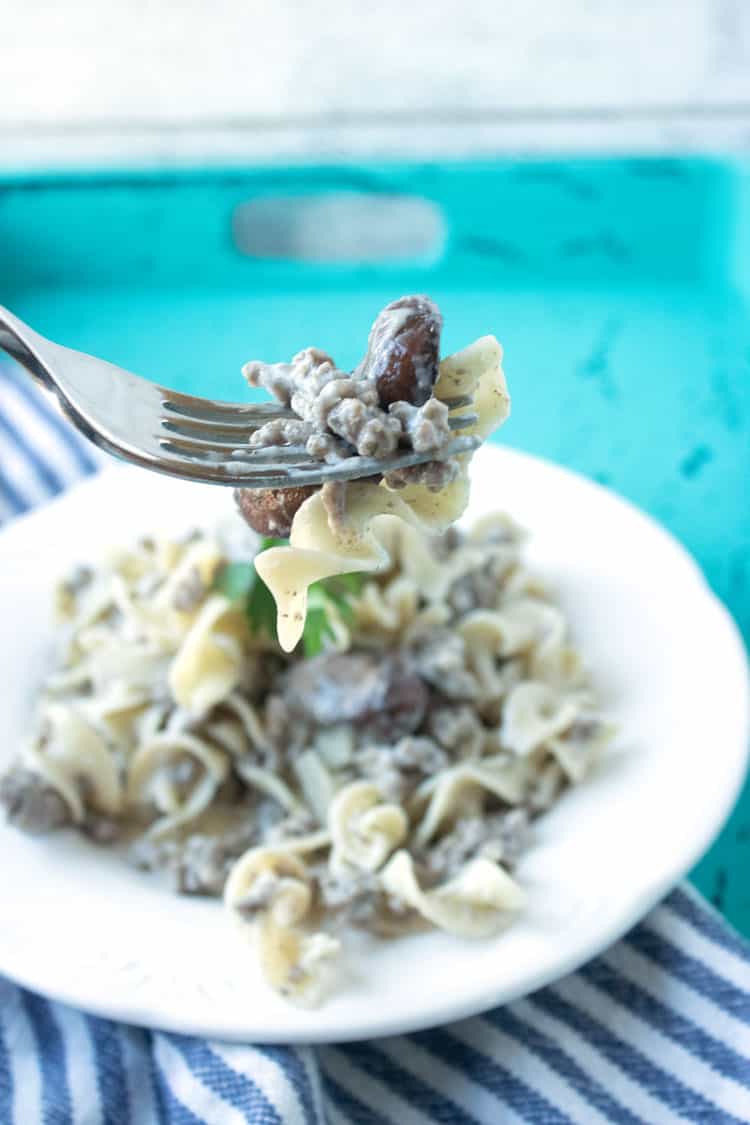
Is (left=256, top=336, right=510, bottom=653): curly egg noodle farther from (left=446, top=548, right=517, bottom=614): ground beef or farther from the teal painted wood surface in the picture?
the teal painted wood surface

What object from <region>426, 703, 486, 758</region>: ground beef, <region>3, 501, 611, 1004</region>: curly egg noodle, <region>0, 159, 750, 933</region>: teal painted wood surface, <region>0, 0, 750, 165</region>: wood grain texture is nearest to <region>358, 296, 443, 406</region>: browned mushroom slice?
<region>3, 501, 611, 1004</region>: curly egg noodle

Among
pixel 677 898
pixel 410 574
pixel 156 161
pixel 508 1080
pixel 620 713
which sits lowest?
pixel 508 1080

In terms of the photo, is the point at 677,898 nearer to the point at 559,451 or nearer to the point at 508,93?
the point at 559,451

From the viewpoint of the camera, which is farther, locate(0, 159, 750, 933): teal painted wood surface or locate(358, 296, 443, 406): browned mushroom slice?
locate(0, 159, 750, 933): teal painted wood surface

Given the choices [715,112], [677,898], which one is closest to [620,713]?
[677,898]

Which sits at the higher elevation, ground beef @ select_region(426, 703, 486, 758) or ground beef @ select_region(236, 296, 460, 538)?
ground beef @ select_region(236, 296, 460, 538)

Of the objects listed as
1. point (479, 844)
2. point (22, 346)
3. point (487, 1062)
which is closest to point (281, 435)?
point (22, 346)
